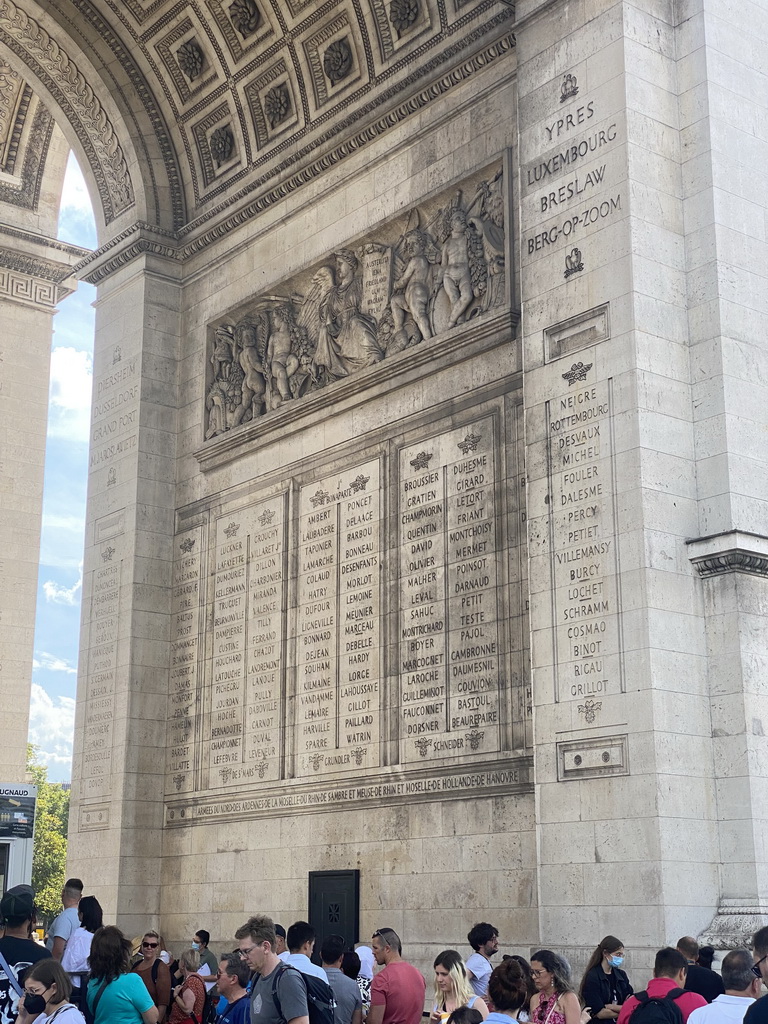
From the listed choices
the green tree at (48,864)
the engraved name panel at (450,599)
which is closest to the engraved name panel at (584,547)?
the engraved name panel at (450,599)

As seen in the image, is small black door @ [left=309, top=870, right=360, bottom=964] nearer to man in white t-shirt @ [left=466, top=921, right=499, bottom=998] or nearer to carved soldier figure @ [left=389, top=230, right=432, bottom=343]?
man in white t-shirt @ [left=466, top=921, right=499, bottom=998]

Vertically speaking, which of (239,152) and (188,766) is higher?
(239,152)

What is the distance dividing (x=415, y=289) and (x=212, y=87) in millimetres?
7115

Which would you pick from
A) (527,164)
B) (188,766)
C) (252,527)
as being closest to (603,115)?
(527,164)

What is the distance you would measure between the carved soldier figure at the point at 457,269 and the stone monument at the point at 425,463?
0.07 metres

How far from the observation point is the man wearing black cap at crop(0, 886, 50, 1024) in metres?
8.61

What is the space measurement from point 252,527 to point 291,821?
4631 millimetres

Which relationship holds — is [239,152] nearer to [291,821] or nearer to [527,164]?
[527,164]

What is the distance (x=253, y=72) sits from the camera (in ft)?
73.1

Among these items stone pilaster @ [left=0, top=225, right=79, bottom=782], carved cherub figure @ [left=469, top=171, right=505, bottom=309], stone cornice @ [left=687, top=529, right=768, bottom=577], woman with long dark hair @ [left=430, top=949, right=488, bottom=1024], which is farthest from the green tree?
woman with long dark hair @ [left=430, top=949, right=488, bottom=1024]

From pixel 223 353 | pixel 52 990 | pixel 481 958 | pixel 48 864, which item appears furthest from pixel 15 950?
pixel 48 864

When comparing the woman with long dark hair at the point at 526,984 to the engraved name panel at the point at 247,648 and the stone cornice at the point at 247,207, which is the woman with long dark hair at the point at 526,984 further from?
the stone cornice at the point at 247,207

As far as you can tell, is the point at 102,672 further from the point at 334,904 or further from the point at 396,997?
the point at 396,997

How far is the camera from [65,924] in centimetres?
1271
